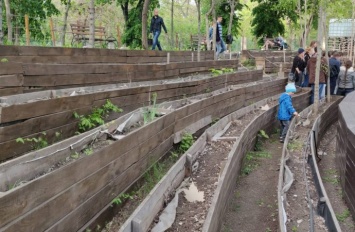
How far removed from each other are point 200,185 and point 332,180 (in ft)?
12.5

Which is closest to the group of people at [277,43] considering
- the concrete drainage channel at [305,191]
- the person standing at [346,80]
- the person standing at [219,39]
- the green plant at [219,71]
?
the person standing at [219,39]

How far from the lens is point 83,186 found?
4180mm

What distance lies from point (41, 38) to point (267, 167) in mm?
11461

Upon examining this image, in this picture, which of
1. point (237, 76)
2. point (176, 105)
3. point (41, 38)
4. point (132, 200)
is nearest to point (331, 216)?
point (132, 200)

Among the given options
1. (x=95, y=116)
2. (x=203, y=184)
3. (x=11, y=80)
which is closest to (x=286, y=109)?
(x=203, y=184)

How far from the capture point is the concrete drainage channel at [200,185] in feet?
15.0

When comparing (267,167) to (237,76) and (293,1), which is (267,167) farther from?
(293,1)

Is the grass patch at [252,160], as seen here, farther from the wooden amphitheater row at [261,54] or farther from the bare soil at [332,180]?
the wooden amphitheater row at [261,54]

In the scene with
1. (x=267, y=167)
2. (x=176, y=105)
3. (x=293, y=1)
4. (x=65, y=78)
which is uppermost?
(x=293, y=1)

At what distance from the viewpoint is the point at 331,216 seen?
198 inches

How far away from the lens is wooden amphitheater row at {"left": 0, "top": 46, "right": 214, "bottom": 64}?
23.6 feet

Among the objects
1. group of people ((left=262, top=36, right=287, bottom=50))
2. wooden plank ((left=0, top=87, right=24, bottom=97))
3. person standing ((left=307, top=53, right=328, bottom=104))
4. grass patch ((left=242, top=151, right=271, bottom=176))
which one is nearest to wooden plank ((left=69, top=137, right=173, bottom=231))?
wooden plank ((left=0, top=87, right=24, bottom=97))

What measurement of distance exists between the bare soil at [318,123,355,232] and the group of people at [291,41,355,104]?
1.98 m

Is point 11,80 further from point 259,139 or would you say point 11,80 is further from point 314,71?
point 314,71
